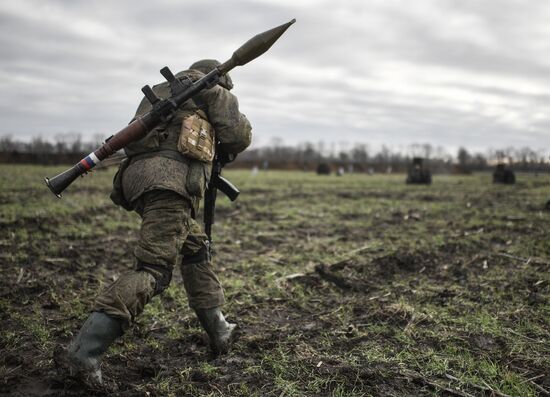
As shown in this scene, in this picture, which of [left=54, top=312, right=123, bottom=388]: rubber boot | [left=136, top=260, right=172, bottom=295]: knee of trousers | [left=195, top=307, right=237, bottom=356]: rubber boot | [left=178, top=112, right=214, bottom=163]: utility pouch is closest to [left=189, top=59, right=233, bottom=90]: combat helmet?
[left=178, top=112, right=214, bottom=163]: utility pouch

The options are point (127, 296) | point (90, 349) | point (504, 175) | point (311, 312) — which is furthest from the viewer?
point (504, 175)

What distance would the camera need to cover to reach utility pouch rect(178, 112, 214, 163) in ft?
9.96

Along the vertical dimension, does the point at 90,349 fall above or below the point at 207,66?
below

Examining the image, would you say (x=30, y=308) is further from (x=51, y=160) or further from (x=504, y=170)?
(x=51, y=160)

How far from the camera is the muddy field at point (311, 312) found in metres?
2.93

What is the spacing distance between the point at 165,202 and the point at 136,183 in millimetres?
283

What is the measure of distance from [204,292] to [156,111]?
145 centimetres

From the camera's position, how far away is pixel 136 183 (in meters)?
3.07

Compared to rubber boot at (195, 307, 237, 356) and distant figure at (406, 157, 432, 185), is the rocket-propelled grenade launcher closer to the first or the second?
rubber boot at (195, 307, 237, 356)

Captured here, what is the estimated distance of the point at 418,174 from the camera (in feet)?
88.2

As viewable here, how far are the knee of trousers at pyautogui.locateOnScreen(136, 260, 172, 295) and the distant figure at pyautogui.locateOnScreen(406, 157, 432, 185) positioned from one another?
996 inches

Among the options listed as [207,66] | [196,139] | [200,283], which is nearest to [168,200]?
[196,139]

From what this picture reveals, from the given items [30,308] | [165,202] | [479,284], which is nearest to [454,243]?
[479,284]

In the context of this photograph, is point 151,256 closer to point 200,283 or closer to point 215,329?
point 200,283
